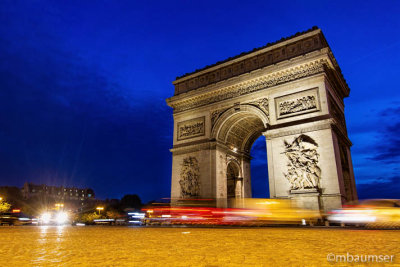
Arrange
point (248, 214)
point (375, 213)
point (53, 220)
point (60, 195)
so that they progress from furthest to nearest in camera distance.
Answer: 1. point (60, 195)
2. point (53, 220)
3. point (248, 214)
4. point (375, 213)

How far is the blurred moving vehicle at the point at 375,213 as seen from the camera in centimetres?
986

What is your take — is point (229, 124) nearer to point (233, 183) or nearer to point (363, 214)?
point (233, 183)

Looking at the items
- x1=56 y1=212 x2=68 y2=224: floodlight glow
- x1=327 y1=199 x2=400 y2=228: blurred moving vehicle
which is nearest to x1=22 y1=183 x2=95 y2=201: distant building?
x1=56 y1=212 x2=68 y2=224: floodlight glow

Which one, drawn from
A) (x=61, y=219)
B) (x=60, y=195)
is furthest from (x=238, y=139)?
(x=60, y=195)

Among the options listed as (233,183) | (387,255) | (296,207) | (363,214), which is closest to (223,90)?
(233,183)

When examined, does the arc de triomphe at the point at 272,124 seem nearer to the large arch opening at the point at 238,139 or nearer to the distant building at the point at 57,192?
the large arch opening at the point at 238,139

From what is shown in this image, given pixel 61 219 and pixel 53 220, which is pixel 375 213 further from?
pixel 61 219

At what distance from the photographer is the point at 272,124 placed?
1744cm

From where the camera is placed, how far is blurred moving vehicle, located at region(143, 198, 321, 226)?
14.2 metres

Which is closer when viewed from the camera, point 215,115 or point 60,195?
point 215,115

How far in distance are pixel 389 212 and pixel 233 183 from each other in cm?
1392

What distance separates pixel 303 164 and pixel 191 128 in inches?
372

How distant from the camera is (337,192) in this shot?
551 inches

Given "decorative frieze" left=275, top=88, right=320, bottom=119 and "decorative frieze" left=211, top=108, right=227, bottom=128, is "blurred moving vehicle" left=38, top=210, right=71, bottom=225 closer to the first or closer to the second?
"decorative frieze" left=211, top=108, right=227, bottom=128
